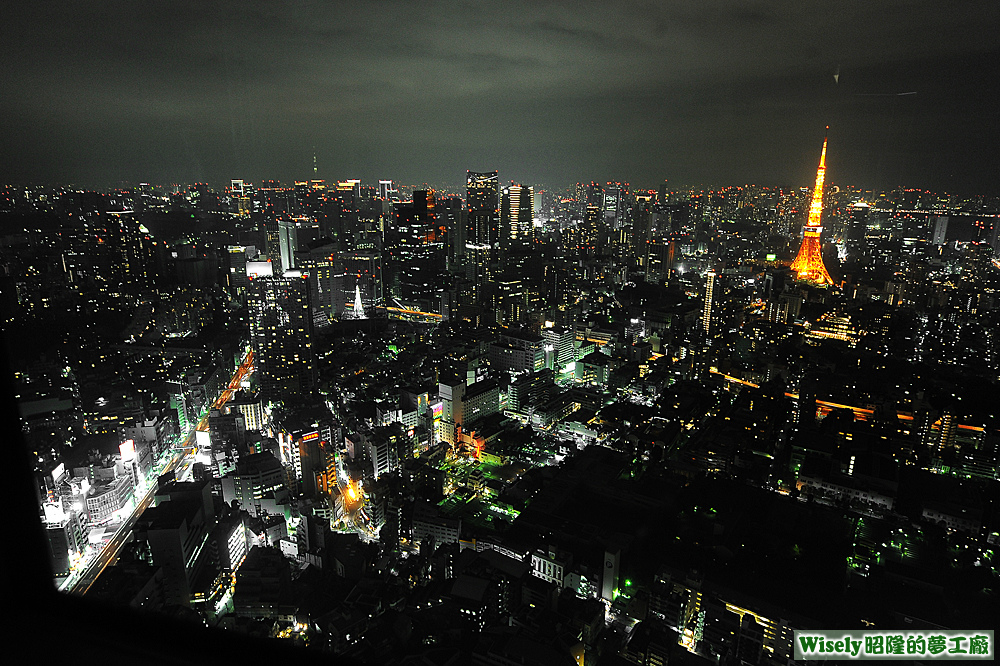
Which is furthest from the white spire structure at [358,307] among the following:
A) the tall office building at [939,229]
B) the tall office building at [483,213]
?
the tall office building at [939,229]

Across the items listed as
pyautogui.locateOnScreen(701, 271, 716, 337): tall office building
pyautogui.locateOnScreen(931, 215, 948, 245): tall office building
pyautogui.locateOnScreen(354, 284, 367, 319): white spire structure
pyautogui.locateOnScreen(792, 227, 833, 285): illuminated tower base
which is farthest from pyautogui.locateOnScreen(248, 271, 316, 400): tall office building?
pyautogui.locateOnScreen(792, 227, 833, 285): illuminated tower base

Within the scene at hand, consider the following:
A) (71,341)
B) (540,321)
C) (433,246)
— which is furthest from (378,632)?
(433,246)

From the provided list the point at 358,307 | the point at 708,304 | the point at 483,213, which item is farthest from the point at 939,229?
the point at 483,213

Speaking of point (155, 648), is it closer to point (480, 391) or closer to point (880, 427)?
point (880, 427)

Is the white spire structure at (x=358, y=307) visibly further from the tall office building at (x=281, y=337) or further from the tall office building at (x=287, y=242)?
the tall office building at (x=281, y=337)

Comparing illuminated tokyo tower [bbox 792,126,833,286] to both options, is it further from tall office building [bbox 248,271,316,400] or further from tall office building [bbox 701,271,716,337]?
tall office building [bbox 248,271,316,400]

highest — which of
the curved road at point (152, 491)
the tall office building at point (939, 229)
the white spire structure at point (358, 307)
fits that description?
the tall office building at point (939, 229)
